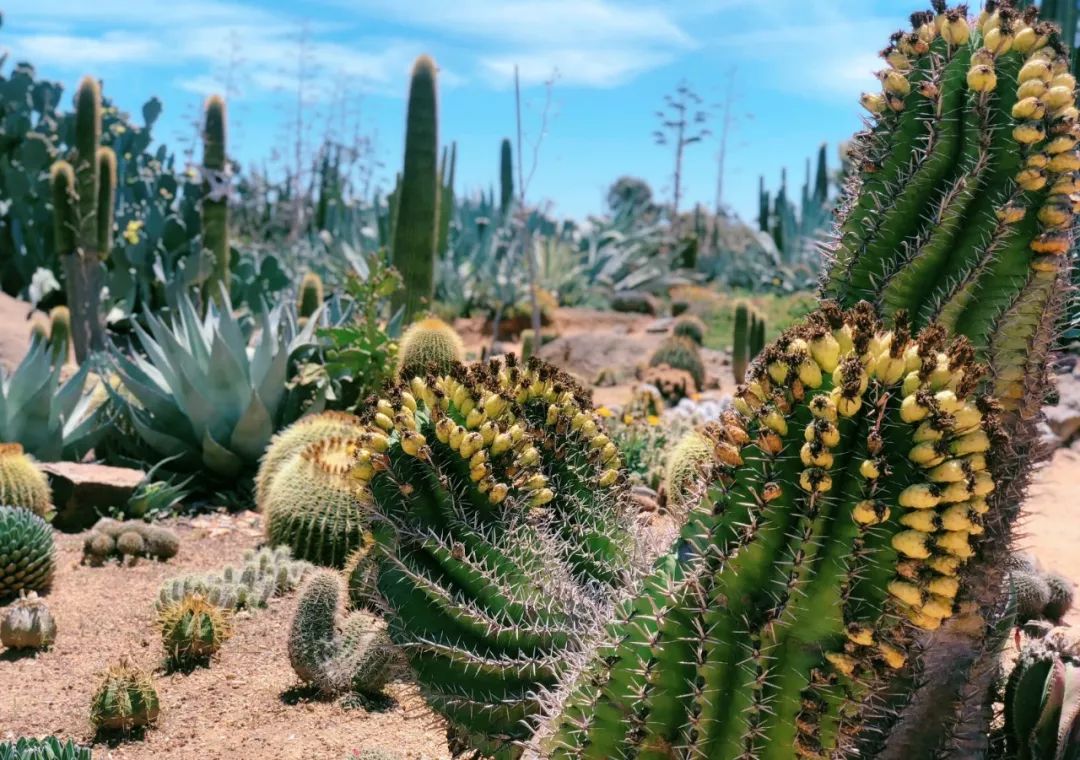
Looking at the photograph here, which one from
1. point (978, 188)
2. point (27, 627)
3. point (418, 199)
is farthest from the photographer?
point (418, 199)

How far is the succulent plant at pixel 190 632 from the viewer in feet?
14.0

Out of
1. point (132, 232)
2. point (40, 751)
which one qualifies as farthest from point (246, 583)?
point (132, 232)

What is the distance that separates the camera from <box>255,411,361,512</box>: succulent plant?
19.6ft

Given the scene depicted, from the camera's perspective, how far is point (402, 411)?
2.79 m

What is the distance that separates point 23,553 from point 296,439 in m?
1.50

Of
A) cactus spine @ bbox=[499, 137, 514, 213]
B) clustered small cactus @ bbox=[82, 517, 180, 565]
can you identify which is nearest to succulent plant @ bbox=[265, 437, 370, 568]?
clustered small cactus @ bbox=[82, 517, 180, 565]

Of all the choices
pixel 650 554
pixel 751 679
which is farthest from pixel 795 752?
pixel 650 554

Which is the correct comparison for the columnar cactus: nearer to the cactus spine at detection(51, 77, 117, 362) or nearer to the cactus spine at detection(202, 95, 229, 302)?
the cactus spine at detection(202, 95, 229, 302)

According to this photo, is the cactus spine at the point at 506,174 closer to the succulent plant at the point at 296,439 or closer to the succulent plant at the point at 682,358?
the succulent plant at the point at 682,358

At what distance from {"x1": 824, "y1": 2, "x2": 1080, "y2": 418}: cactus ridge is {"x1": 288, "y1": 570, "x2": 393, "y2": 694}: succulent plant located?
7.35 ft

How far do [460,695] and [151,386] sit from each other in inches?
201

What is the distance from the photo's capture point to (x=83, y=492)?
6.37m

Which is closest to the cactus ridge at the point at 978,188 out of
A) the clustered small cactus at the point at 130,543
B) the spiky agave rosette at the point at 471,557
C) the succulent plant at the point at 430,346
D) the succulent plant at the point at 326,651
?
the spiky agave rosette at the point at 471,557

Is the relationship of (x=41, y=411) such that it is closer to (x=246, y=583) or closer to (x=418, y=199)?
(x=246, y=583)
